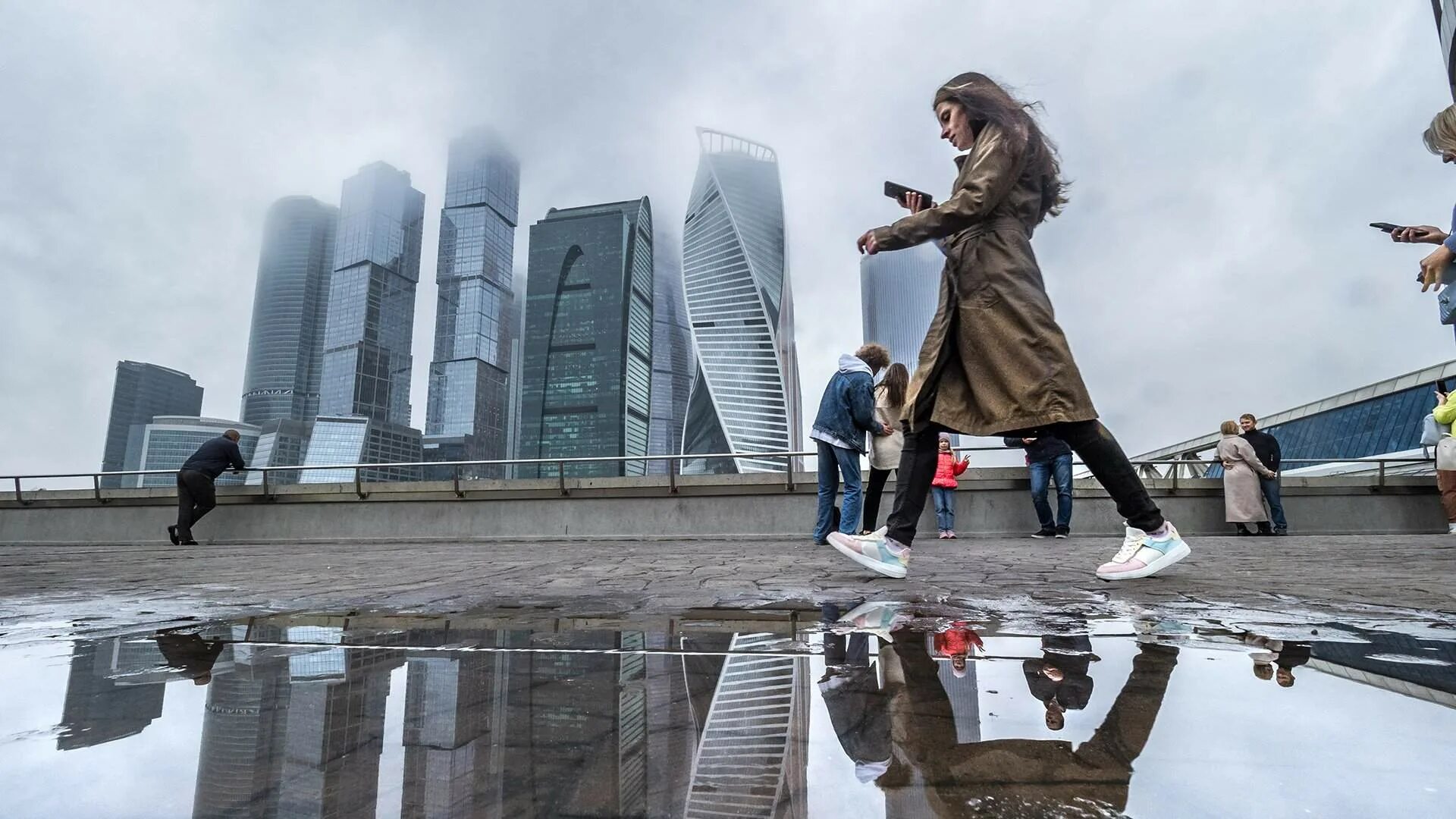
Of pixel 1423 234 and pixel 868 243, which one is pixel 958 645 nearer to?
pixel 868 243

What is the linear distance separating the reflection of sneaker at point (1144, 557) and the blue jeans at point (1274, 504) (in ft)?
27.0

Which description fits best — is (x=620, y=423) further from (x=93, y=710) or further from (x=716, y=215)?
(x=93, y=710)

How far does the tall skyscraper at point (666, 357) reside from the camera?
143625 mm

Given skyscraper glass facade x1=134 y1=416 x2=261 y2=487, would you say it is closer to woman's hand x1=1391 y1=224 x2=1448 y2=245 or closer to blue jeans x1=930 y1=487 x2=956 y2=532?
blue jeans x1=930 y1=487 x2=956 y2=532

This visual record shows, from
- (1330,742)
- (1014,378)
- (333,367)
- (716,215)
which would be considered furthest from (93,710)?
(333,367)

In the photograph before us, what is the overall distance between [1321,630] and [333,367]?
498 feet

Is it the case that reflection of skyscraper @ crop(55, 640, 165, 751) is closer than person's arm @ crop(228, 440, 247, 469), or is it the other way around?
reflection of skyscraper @ crop(55, 640, 165, 751)

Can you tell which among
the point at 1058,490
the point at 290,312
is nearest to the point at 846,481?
the point at 1058,490

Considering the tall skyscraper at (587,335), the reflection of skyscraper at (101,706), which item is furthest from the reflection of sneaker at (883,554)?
the tall skyscraper at (587,335)

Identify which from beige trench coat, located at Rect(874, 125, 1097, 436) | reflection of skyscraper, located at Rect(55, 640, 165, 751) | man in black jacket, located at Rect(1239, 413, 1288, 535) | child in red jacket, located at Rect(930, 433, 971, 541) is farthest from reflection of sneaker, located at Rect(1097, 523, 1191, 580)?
man in black jacket, located at Rect(1239, 413, 1288, 535)

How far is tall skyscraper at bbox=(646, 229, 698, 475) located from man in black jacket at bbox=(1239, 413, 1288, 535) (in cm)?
12526

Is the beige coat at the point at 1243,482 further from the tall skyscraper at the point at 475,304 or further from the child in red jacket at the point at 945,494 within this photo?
the tall skyscraper at the point at 475,304

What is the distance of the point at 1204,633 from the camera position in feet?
6.00

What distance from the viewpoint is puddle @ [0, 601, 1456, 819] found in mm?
793
